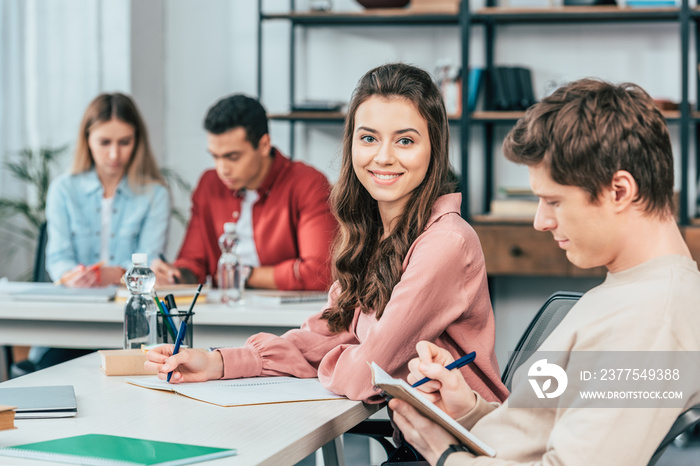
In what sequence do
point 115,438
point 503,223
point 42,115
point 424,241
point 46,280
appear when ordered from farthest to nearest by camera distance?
point 42,115 → point 503,223 → point 46,280 → point 424,241 → point 115,438

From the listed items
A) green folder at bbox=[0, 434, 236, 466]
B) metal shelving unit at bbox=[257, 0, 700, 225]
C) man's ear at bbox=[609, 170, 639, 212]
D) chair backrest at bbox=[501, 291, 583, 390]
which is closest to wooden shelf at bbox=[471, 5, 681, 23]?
metal shelving unit at bbox=[257, 0, 700, 225]

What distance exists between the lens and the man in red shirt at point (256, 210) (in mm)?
2734

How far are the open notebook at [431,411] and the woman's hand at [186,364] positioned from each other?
A: 1.38ft

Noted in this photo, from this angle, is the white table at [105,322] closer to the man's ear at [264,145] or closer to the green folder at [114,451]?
the man's ear at [264,145]

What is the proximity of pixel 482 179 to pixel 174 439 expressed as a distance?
312cm

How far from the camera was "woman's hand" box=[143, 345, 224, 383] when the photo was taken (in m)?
1.42

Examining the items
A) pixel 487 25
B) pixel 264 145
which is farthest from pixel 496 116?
pixel 264 145

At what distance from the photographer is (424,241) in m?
1.46

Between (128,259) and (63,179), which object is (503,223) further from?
(63,179)

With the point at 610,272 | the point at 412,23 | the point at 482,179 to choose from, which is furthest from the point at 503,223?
the point at 610,272

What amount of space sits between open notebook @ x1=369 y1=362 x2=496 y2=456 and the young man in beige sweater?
0.07ft

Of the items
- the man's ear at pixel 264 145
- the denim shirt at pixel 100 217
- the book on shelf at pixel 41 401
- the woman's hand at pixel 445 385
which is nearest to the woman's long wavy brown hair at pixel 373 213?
the woman's hand at pixel 445 385

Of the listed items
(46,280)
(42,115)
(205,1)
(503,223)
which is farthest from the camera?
(205,1)

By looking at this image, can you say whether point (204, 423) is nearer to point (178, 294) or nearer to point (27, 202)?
point (178, 294)
